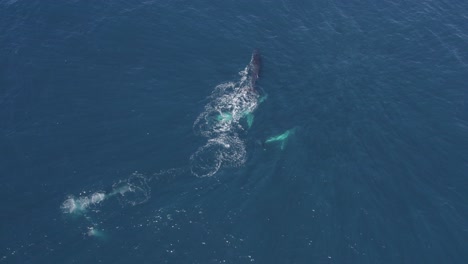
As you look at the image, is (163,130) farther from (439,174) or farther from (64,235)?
(439,174)

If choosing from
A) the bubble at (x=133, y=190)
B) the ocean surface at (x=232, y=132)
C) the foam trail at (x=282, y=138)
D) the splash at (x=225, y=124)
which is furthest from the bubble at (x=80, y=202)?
the foam trail at (x=282, y=138)

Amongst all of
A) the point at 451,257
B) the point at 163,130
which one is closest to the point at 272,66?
the point at 163,130

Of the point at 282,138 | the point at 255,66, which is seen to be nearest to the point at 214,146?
the point at 282,138

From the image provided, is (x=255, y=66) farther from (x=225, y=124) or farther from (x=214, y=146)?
(x=214, y=146)

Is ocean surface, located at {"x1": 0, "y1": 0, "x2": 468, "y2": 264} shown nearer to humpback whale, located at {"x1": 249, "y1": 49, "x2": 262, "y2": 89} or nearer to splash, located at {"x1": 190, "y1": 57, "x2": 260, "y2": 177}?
splash, located at {"x1": 190, "y1": 57, "x2": 260, "y2": 177}

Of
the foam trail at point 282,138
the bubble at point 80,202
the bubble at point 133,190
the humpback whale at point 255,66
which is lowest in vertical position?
the bubble at point 80,202


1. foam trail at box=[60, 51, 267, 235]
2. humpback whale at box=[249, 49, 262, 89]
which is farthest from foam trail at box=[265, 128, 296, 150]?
humpback whale at box=[249, 49, 262, 89]

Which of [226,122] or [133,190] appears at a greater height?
[226,122]

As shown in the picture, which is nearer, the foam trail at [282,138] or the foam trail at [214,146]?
the foam trail at [214,146]

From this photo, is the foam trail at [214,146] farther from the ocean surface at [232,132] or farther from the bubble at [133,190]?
the ocean surface at [232,132]
